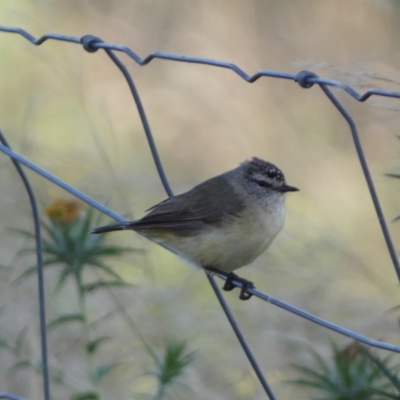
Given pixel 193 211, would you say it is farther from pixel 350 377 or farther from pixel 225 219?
pixel 350 377

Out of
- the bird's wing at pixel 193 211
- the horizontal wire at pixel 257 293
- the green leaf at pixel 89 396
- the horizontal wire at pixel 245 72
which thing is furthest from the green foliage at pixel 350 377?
the bird's wing at pixel 193 211

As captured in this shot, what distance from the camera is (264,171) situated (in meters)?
3.89

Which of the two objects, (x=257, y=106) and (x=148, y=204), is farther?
(x=257, y=106)

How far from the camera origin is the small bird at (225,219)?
3.66m

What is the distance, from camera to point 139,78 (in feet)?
25.8

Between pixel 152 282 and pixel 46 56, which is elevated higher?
pixel 46 56

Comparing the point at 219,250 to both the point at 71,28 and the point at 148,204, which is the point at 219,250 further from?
the point at 71,28

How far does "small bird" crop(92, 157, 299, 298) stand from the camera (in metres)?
3.66

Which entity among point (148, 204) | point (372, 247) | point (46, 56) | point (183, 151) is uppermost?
point (183, 151)

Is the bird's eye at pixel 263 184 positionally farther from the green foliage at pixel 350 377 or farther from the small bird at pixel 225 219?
the green foliage at pixel 350 377

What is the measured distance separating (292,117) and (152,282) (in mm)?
2552

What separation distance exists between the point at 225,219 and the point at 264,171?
30 cm

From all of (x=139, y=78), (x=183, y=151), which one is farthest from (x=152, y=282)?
(x=139, y=78)

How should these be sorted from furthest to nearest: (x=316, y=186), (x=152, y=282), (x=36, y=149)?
(x=316, y=186) → (x=36, y=149) → (x=152, y=282)
